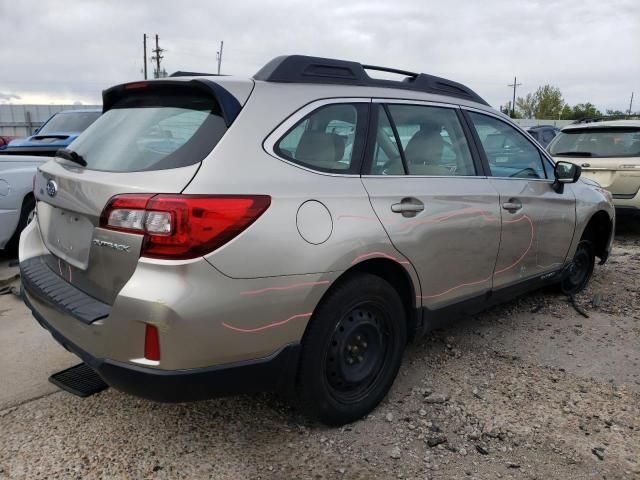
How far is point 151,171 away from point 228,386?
95cm

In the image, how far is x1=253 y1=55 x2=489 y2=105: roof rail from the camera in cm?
263

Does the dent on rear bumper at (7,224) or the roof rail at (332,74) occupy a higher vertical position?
the roof rail at (332,74)

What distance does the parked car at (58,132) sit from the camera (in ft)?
28.7

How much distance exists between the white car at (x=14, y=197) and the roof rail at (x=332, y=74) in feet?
13.0

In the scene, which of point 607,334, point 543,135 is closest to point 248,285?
point 607,334

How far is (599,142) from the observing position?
763cm

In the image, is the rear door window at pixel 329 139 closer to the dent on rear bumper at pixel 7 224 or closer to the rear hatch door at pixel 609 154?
the dent on rear bumper at pixel 7 224

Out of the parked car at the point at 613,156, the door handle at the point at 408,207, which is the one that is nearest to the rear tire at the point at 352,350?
the door handle at the point at 408,207

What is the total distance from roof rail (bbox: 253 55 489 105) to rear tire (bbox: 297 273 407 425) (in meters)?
1.03

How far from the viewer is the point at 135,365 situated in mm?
2150

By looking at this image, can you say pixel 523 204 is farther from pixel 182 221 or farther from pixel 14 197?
pixel 14 197

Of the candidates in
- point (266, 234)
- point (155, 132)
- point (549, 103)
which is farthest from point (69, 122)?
point (549, 103)

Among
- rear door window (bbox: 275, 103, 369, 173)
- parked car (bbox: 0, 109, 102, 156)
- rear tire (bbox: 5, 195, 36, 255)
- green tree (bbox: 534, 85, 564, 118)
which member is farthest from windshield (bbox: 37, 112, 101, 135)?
green tree (bbox: 534, 85, 564, 118)

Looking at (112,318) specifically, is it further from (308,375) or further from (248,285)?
(308,375)
